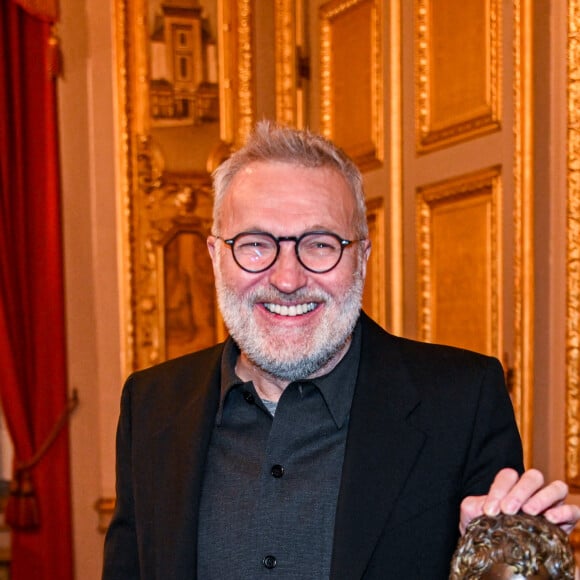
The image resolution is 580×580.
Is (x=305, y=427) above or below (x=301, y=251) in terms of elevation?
below

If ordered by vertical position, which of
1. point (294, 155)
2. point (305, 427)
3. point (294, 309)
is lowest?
point (305, 427)

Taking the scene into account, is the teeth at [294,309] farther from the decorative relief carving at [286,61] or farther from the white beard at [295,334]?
the decorative relief carving at [286,61]

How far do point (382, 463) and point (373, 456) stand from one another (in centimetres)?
2

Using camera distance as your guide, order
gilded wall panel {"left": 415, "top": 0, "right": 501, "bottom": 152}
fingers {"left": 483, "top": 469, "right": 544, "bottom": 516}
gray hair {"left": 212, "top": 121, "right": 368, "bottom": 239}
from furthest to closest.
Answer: gilded wall panel {"left": 415, "top": 0, "right": 501, "bottom": 152}
gray hair {"left": 212, "top": 121, "right": 368, "bottom": 239}
fingers {"left": 483, "top": 469, "right": 544, "bottom": 516}

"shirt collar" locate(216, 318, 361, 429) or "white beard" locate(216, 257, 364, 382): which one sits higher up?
"white beard" locate(216, 257, 364, 382)

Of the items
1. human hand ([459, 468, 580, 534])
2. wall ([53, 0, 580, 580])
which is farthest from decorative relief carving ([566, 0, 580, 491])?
wall ([53, 0, 580, 580])

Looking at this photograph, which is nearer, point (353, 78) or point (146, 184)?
point (353, 78)

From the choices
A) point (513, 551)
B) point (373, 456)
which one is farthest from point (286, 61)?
point (513, 551)

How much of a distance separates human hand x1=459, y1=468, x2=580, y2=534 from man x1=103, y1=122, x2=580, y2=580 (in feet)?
1.44

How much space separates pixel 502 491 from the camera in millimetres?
1427

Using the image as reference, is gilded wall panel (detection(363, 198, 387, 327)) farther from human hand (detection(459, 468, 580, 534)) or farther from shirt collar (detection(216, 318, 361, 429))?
human hand (detection(459, 468, 580, 534))

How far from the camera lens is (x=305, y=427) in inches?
79.0

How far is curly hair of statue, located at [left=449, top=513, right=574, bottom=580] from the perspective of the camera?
4.17ft

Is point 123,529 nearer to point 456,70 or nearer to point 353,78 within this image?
point 456,70
